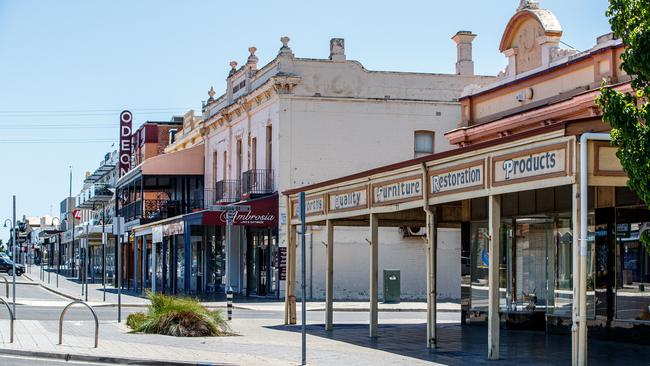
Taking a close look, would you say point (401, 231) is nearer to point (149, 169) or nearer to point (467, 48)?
point (467, 48)

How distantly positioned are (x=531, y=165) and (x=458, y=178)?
8.14 ft

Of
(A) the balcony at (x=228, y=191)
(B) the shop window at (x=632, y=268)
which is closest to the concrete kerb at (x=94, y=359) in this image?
(B) the shop window at (x=632, y=268)

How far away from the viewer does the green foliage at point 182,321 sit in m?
21.8

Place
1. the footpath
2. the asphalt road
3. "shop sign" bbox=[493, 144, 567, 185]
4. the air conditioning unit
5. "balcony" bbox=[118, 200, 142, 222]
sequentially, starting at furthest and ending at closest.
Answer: "balcony" bbox=[118, 200, 142, 222] → the air conditioning unit → the footpath → the asphalt road → "shop sign" bbox=[493, 144, 567, 185]

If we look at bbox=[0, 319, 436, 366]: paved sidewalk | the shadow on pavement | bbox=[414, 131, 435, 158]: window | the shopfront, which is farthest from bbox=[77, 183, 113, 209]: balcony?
bbox=[0, 319, 436, 366]: paved sidewalk

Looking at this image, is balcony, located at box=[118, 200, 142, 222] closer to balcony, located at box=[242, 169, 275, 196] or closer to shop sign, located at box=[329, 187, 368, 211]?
balcony, located at box=[242, 169, 275, 196]

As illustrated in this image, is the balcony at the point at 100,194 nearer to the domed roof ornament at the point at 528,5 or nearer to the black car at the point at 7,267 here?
the black car at the point at 7,267

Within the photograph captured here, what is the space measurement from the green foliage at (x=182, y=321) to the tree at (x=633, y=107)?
36.8ft

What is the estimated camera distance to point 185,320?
21.9 meters

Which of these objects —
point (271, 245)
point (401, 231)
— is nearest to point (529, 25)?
point (401, 231)

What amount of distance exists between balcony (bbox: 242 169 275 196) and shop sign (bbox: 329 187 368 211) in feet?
56.0

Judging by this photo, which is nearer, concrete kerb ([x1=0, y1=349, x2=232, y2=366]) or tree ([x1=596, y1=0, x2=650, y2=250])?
tree ([x1=596, y1=0, x2=650, y2=250])

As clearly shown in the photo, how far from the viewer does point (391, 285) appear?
3750 cm

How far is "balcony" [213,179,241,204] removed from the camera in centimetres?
4556
